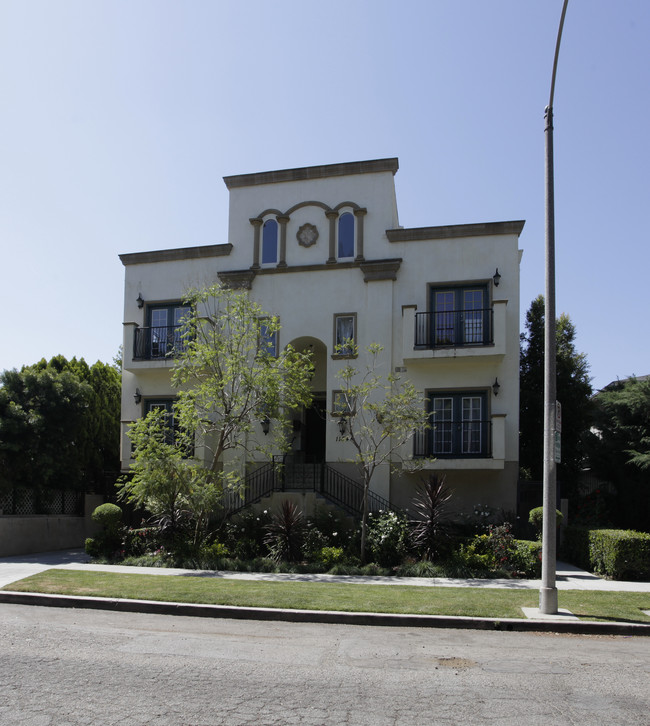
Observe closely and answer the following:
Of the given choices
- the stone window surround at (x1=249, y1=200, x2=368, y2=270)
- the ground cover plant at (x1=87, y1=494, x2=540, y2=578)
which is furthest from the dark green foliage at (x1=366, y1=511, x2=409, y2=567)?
the stone window surround at (x1=249, y1=200, x2=368, y2=270)

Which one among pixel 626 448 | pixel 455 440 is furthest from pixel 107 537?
pixel 626 448

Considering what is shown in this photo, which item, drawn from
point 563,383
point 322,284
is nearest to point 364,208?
point 322,284

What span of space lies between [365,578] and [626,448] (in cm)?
829

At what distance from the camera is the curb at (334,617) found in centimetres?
923

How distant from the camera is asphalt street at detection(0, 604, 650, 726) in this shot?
5.51m

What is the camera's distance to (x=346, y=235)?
2062 centimetres

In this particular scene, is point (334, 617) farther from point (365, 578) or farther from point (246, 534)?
point (246, 534)

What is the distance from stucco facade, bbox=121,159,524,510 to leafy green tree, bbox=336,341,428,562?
0.53 meters

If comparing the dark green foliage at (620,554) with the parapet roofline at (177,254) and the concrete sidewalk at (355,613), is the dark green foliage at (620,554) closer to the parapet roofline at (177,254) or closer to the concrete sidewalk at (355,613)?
the concrete sidewalk at (355,613)

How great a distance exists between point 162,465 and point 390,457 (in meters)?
6.15

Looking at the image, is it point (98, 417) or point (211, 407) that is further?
point (98, 417)

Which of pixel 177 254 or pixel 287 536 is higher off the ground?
pixel 177 254

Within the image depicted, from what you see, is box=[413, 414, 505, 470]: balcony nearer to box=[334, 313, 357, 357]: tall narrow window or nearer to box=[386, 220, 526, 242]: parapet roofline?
box=[334, 313, 357, 357]: tall narrow window

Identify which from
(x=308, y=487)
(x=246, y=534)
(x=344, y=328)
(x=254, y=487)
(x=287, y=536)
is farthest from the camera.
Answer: (x=344, y=328)
